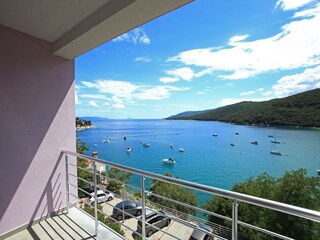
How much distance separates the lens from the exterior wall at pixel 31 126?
193cm

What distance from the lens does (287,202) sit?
12688 millimetres

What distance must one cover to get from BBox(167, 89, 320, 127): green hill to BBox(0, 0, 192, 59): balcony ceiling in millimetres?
39650

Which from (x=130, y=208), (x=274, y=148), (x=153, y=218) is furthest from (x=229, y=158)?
(x=153, y=218)

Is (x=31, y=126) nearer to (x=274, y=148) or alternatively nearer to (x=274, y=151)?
(x=274, y=151)

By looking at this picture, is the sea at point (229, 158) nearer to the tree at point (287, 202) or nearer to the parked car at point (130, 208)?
the tree at point (287, 202)

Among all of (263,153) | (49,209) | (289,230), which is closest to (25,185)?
(49,209)

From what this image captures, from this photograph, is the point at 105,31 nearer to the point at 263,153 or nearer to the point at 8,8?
the point at 8,8

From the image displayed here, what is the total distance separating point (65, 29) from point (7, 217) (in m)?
1.96

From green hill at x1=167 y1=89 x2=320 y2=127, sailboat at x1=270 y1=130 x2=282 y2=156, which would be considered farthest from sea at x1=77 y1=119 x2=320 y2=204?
green hill at x1=167 y1=89 x2=320 y2=127

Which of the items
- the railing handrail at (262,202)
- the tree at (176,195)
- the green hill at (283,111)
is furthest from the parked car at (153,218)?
the green hill at (283,111)

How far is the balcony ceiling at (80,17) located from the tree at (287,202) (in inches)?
453

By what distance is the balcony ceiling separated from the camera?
1418mm

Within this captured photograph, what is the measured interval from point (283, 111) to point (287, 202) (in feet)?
99.3

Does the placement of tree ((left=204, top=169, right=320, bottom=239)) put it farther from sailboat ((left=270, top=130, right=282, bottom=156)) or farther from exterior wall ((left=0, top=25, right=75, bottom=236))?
sailboat ((left=270, top=130, right=282, bottom=156))
